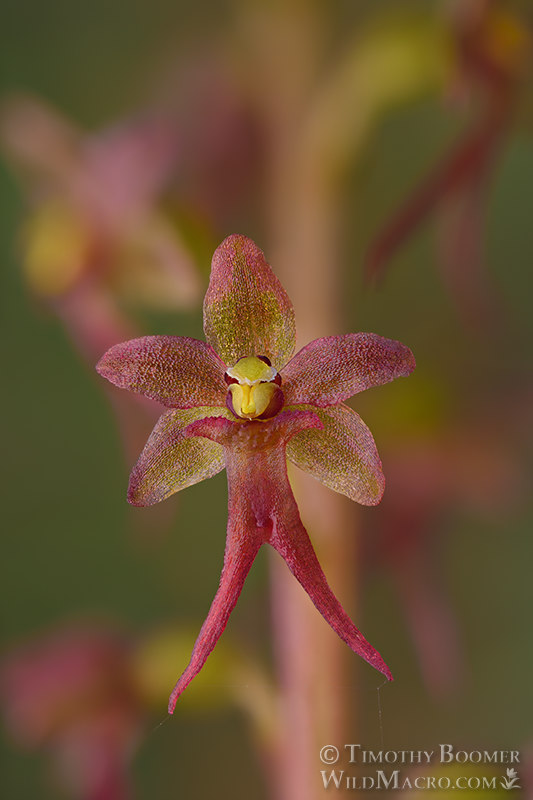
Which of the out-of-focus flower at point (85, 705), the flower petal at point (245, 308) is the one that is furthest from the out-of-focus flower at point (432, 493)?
the flower petal at point (245, 308)

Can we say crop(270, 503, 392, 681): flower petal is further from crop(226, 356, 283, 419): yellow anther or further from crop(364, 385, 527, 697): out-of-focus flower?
crop(364, 385, 527, 697): out-of-focus flower

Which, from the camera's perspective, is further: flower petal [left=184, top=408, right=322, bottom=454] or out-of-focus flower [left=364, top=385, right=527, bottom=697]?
out-of-focus flower [left=364, top=385, right=527, bottom=697]

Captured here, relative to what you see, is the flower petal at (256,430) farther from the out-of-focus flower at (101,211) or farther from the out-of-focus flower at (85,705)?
the out-of-focus flower at (85,705)

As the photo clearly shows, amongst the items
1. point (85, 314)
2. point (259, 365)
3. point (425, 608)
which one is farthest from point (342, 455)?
point (425, 608)

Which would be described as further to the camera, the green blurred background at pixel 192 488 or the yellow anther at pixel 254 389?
the green blurred background at pixel 192 488

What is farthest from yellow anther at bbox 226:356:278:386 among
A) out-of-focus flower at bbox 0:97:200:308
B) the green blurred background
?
the green blurred background

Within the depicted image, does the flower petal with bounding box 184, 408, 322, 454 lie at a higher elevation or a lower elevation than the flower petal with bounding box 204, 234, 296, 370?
lower
